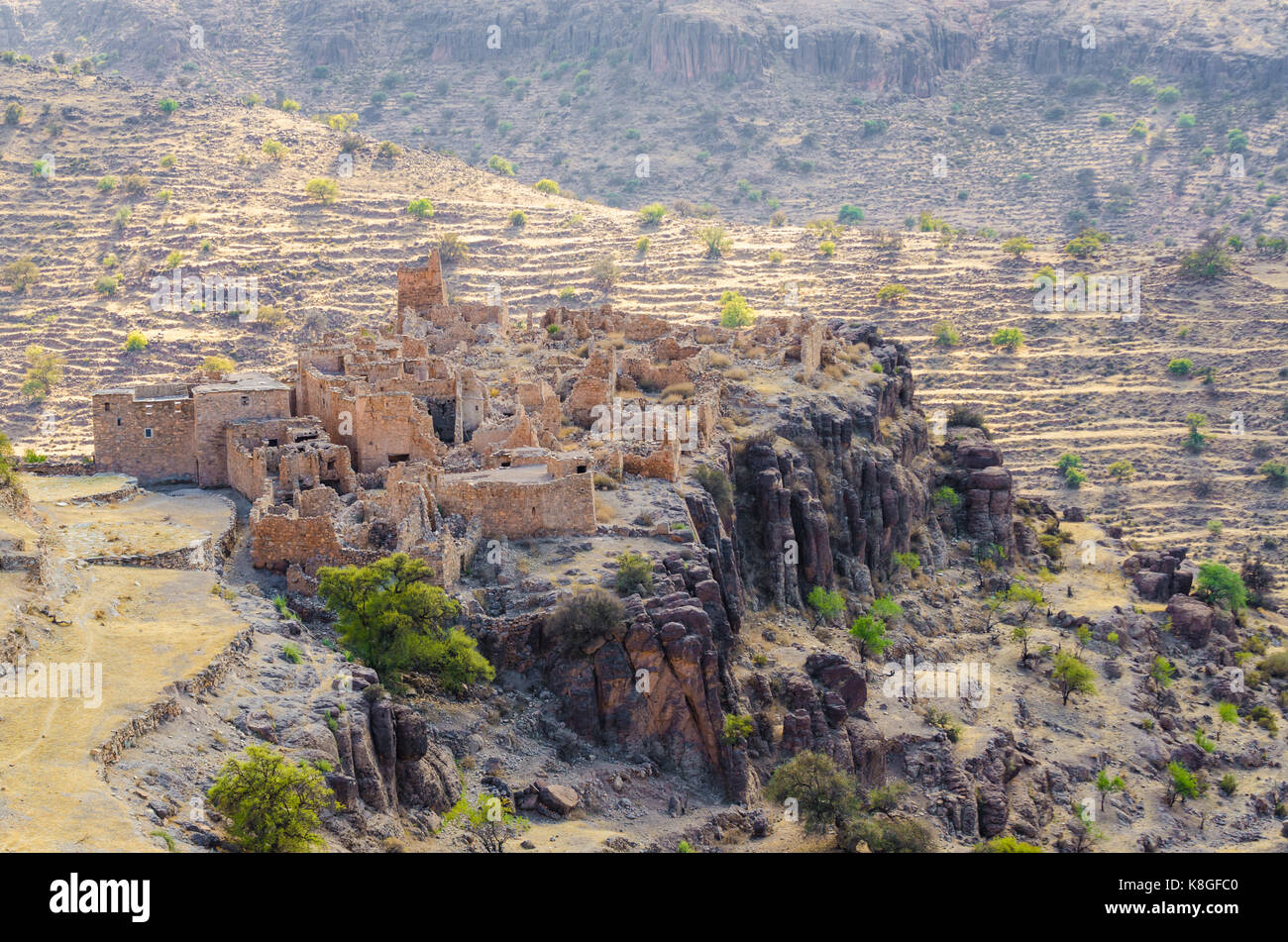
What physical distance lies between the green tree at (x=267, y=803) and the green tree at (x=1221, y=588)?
185 feet

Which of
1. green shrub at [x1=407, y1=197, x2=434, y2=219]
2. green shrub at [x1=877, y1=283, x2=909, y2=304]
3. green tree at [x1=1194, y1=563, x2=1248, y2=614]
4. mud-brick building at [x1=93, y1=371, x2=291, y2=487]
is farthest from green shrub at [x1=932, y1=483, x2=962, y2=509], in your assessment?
green shrub at [x1=407, y1=197, x2=434, y2=219]

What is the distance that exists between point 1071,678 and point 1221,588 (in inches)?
697

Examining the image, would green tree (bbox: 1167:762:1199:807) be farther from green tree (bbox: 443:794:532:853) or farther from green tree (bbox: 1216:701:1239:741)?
green tree (bbox: 443:794:532:853)

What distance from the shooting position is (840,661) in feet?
177

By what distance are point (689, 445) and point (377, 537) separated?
54.5 ft

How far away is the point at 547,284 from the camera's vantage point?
115562mm

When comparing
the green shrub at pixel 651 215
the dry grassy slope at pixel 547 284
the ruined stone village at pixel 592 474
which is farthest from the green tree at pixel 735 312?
the ruined stone village at pixel 592 474

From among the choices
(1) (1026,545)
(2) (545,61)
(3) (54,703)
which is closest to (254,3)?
(2) (545,61)

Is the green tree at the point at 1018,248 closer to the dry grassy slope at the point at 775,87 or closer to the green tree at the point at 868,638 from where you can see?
the dry grassy slope at the point at 775,87

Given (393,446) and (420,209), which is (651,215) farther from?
(393,446)

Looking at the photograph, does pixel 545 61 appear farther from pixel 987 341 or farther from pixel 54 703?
pixel 54 703

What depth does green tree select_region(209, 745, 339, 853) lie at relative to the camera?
2823 centimetres

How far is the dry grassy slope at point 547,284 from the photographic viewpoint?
332 feet

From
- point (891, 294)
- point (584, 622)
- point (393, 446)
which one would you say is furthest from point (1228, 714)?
point (891, 294)
